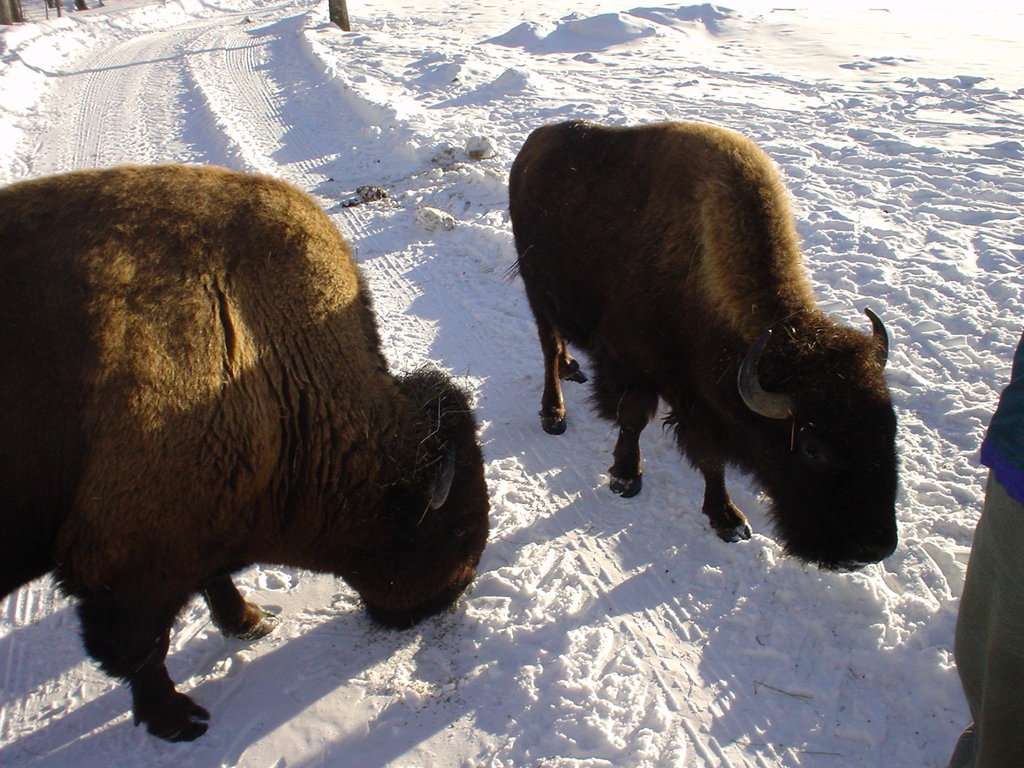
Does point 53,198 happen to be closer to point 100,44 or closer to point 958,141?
point 958,141

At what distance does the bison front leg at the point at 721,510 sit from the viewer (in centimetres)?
408

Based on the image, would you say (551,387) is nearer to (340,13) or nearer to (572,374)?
(572,374)

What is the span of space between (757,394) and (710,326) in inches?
26.0

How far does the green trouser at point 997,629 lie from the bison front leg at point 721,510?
190cm

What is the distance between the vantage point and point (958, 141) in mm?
9641

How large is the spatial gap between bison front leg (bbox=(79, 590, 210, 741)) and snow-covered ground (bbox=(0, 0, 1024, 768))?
13 centimetres

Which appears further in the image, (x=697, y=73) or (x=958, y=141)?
(x=697, y=73)

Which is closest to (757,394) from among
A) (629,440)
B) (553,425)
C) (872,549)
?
(872,549)

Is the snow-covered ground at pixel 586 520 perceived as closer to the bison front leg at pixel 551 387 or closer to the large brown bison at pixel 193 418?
the bison front leg at pixel 551 387

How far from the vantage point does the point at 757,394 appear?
3.08m

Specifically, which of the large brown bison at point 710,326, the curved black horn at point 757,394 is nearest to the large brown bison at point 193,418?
the curved black horn at point 757,394

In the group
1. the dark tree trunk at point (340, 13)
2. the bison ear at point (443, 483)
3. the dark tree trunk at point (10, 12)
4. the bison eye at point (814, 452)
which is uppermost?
the dark tree trunk at point (10, 12)

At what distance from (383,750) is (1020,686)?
244 centimetres

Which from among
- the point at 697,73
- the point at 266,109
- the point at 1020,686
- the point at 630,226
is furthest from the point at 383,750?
the point at 697,73
